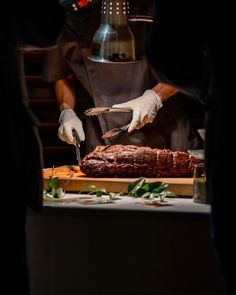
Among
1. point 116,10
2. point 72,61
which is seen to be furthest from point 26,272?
point 72,61

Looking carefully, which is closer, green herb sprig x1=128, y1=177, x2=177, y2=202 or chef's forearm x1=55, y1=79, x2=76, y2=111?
green herb sprig x1=128, y1=177, x2=177, y2=202

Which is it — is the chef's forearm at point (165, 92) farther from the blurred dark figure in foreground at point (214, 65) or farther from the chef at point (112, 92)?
the blurred dark figure in foreground at point (214, 65)

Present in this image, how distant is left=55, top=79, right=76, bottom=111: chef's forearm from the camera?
4.39m

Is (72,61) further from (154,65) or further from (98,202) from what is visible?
(154,65)

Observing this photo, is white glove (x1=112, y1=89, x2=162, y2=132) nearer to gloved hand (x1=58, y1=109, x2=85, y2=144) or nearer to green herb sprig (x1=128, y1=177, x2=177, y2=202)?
gloved hand (x1=58, y1=109, x2=85, y2=144)

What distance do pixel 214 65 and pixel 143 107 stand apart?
172 centimetres

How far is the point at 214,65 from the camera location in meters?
2.17

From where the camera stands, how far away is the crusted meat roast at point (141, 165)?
11.3 feet

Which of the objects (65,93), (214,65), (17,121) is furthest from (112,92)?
(214,65)

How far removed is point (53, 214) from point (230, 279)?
0.81 m

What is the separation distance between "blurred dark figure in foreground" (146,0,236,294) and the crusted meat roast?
118 centimetres

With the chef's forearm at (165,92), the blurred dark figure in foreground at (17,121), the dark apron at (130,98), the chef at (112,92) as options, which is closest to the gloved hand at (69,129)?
the chef at (112,92)

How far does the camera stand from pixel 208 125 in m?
2.26

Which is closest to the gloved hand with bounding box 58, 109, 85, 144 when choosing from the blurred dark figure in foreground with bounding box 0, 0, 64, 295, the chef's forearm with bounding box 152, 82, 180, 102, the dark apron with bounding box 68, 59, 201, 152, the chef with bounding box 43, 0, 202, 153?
the chef with bounding box 43, 0, 202, 153
